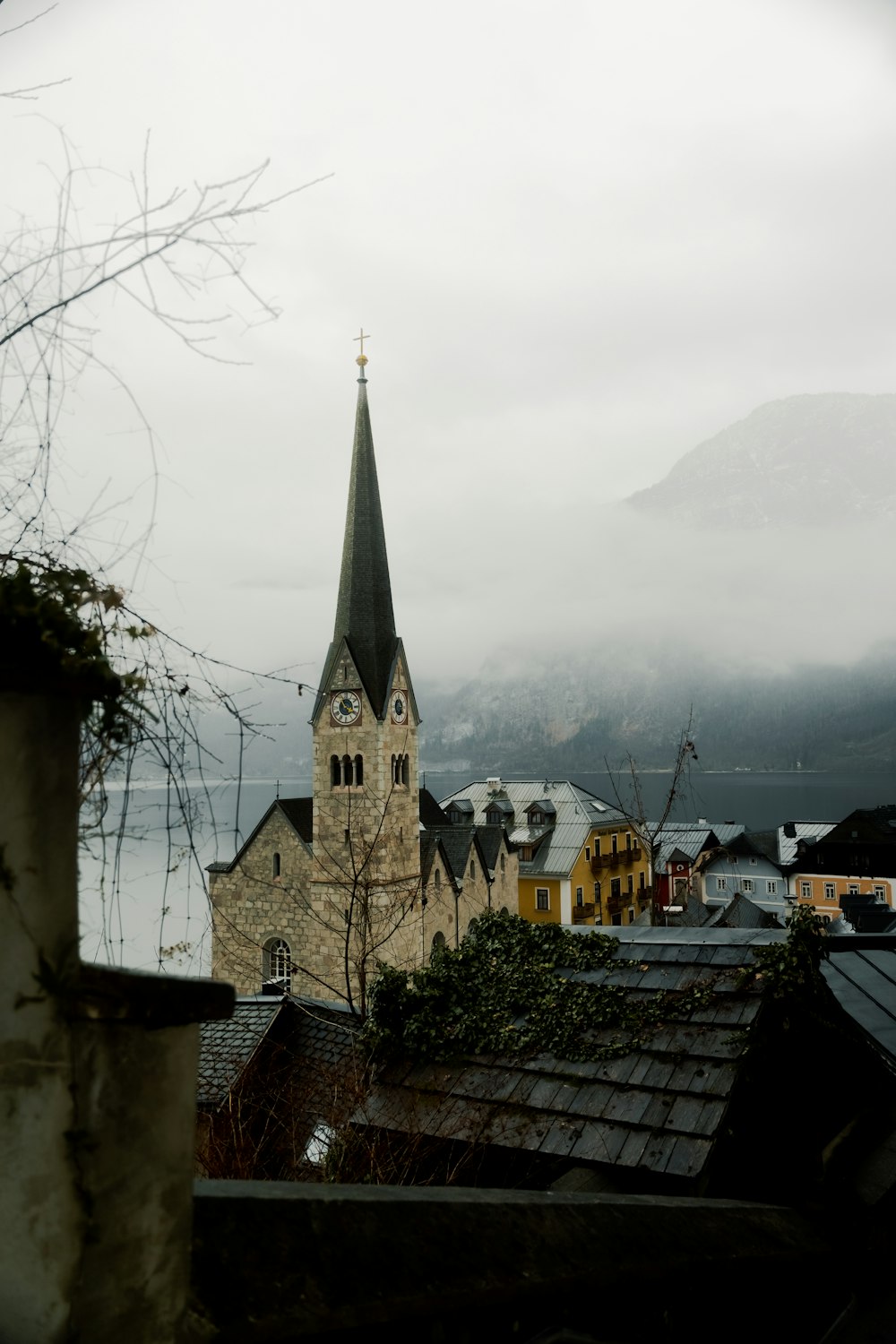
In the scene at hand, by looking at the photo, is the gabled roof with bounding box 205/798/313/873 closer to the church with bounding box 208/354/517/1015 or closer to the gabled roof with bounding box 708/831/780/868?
the church with bounding box 208/354/517/1015

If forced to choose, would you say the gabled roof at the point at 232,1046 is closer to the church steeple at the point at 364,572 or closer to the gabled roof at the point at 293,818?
the gabled roof at the point at 293,818

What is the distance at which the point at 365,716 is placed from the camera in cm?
3500

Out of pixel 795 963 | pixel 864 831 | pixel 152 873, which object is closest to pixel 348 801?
pixel 795 963

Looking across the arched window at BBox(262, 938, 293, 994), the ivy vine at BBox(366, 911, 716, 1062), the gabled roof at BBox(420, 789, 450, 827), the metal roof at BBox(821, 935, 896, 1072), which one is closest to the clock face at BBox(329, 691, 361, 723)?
the arched window at BBox(262, 938, 293, 994)

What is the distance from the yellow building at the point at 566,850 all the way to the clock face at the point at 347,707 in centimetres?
1690

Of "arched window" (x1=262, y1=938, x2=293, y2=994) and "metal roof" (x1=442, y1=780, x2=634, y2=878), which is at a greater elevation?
"metal roof" (x1=442, y1=780, x2=634, y2=878)

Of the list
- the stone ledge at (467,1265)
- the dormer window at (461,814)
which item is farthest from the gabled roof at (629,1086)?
the dormer window at (461,814)

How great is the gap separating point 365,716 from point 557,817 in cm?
2219

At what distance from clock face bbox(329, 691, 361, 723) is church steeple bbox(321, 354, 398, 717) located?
3.90 feet

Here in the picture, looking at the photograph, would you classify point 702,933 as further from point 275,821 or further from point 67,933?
point 275,821

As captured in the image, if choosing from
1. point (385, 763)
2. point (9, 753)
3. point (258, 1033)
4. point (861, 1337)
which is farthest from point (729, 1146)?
point (385, 763)

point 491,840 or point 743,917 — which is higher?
point 491,840

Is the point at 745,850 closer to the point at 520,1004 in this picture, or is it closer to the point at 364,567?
the point at 364,567

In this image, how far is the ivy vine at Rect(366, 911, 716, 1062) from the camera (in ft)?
17.2
